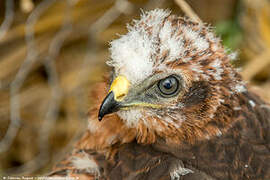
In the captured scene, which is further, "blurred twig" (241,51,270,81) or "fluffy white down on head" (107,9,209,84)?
"blurred twig" (241,51,270,81)

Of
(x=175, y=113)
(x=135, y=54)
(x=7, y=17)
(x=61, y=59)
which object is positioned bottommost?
(x=175, y=113)

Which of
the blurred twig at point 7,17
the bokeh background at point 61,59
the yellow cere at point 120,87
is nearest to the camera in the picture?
the yellow cere at point 120,87

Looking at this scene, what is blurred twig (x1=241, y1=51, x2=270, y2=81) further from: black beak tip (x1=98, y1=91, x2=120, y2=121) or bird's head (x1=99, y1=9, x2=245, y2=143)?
black beak tip (x1=98, y1=91, x2=120, y2=121)

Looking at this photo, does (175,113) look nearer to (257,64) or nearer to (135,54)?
(135,54)

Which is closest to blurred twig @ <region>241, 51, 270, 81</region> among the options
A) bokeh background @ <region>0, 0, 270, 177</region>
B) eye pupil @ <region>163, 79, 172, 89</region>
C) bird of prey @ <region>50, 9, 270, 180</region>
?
bokeh background @ <region>0, 0, 270, 177</region>

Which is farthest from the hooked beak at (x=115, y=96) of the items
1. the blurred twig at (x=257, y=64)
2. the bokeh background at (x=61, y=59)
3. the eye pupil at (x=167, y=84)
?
the blurred twig at (x=257, y=64)

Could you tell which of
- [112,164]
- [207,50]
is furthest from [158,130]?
[207,50]

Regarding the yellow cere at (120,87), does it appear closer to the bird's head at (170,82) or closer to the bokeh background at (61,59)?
the bird's head at (170,82)

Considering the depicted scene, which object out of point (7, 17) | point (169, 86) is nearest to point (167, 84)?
point (169, 86)

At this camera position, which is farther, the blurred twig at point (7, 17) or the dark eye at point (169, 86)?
the blurred twig at point (7, 17)
